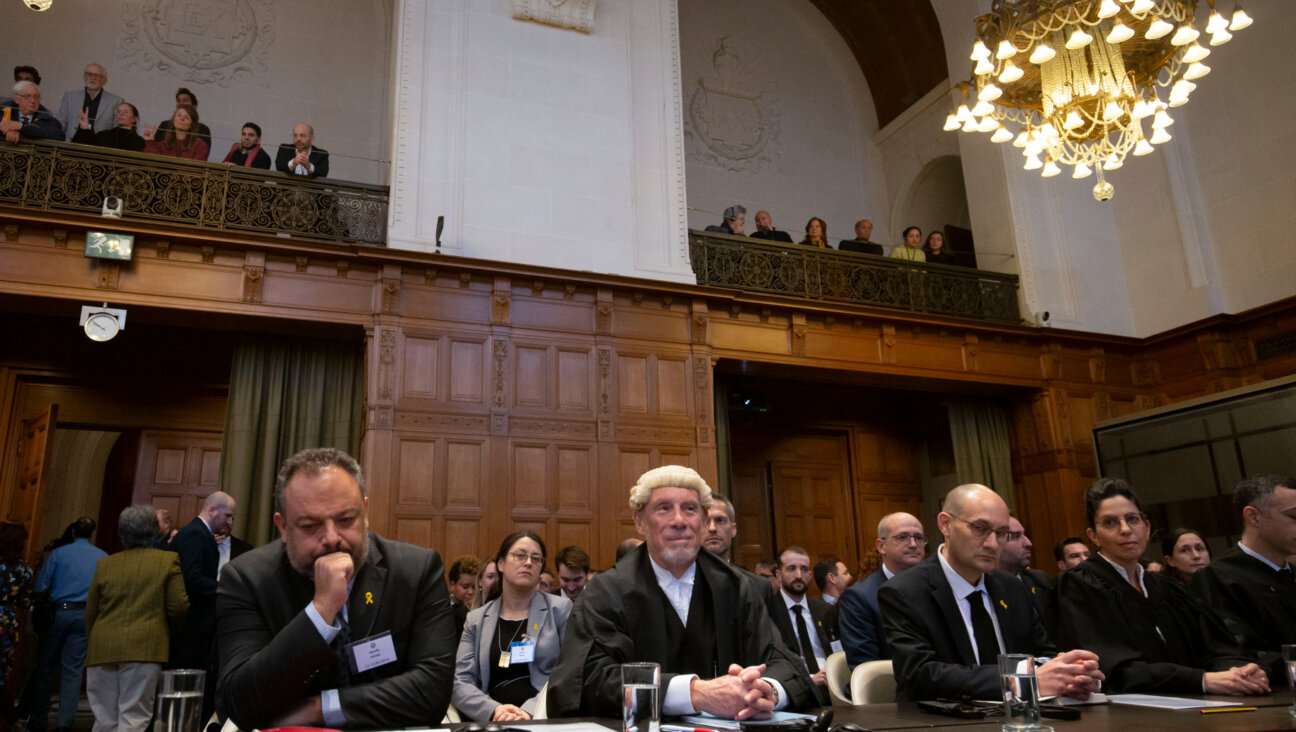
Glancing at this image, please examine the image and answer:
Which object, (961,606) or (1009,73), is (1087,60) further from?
(961,606)

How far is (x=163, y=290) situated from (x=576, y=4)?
5296 mm

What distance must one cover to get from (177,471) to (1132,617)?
9.55 metres

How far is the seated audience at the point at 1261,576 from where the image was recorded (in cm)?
359

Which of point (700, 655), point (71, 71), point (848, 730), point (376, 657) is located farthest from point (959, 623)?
point (71, 71)

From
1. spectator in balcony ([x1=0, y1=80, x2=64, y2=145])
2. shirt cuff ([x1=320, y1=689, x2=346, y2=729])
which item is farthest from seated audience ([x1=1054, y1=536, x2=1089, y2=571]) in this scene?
spectator in balcony ([x1=0, y1=80, x2=64, y2=145])

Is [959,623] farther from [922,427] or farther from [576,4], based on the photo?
[922,427]

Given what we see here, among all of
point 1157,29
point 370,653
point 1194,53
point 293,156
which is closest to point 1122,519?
point 370,653

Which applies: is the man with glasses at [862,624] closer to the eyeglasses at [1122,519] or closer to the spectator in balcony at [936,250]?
the eyeglasses at [1122,519]

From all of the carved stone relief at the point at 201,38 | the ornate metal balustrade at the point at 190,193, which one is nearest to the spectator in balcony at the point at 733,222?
the ornate metal balustrade at the point at 190,193

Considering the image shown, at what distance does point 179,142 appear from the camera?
8453 mm

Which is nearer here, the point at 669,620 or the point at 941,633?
the point at 669,620

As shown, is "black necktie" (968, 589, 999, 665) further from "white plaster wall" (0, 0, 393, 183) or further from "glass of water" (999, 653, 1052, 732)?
"white plaster wall" (0, 0, 393, 183)

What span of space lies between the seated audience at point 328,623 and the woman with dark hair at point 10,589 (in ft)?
13.3

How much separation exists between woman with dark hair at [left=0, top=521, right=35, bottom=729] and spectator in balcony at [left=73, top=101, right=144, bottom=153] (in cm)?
377
